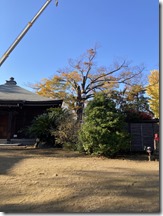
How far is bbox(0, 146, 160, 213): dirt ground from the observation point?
351 cm

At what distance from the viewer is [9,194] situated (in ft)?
13.8

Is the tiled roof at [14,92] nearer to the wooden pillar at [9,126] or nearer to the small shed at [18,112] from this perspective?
the small shed at [18,112]

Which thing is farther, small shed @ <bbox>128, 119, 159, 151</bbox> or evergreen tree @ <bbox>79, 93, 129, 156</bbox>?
small shed @ <bbox>128, 119, 159, 151</bbox>

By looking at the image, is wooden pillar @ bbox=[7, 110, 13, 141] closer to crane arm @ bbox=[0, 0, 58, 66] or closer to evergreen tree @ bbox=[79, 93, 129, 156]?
evergreen tree @ bbox=[79, 93, 129, 156]

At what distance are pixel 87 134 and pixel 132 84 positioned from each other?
1524cm

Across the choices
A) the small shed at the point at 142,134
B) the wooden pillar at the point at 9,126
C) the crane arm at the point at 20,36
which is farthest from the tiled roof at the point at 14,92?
the crane arm at the point at 20,36

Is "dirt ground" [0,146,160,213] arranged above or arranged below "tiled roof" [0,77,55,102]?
below

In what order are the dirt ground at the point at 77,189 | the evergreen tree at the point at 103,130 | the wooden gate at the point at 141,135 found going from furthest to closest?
1. the wooden gate at the point at 141,135
2. the evergreen tree at the point at 103,130
3. the dirt ground at the point at 77,189

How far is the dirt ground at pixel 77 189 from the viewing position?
351 centimetres

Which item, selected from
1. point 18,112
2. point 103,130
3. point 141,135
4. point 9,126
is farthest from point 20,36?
point 18,112

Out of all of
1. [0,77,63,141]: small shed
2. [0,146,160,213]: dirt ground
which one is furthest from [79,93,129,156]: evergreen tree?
[0,77,63,141]: small shed

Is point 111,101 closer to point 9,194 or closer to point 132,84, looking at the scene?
point 9,194

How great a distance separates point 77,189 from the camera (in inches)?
179

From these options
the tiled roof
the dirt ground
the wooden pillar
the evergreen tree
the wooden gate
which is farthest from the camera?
the tiled roof
